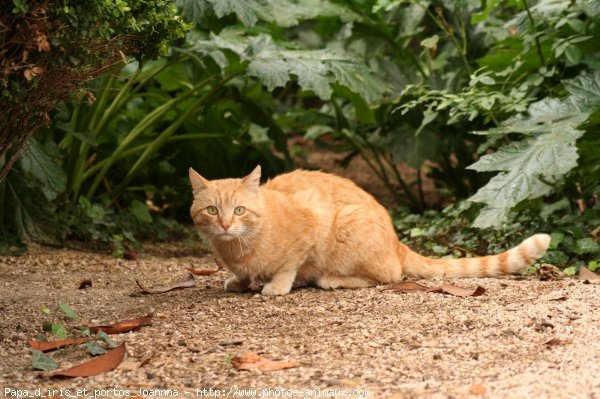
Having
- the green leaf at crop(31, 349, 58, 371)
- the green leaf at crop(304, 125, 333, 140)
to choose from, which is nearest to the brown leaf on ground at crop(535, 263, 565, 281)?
the green leaf at crop(31, 349, 58, 371)

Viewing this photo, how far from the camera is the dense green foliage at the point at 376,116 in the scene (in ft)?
18.1

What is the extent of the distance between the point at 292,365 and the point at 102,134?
4356mm

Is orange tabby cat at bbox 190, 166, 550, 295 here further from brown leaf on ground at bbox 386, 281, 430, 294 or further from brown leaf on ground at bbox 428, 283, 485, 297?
brown leaf on ground at bbox 428, 283, 485, 297

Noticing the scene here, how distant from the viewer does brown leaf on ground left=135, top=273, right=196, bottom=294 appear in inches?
194

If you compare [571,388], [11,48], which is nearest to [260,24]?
[11,48]

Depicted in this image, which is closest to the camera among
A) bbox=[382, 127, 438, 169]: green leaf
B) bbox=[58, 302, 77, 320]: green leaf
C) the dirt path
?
the dirt path

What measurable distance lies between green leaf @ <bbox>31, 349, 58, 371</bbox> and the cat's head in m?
1.44

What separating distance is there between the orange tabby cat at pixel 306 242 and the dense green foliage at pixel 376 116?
17.9 inches

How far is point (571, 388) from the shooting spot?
3027mm

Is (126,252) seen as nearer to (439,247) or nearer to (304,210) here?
(304,210)

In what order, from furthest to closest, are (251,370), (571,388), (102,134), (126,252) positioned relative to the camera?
(102,134) → (126,252) → (251,370) → (571,388)

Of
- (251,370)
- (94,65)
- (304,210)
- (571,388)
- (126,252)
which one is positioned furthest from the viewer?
(126,252)

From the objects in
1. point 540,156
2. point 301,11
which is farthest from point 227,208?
point 301,11

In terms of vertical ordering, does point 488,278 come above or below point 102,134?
below
